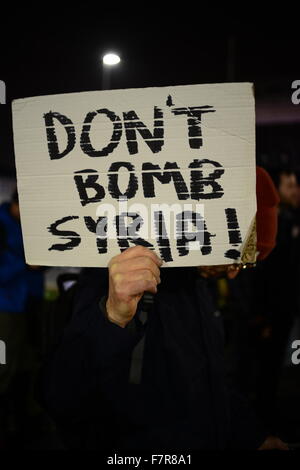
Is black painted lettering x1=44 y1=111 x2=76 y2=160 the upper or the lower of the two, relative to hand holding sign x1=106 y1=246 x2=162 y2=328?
upper

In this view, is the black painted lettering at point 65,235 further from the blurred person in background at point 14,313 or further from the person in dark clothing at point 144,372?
the blurred person in background at point 14,313

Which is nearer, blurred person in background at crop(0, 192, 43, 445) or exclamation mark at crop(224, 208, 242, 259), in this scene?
exclamation mark at crop(224, 208, 242, 259)

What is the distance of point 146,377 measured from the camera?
934 mm

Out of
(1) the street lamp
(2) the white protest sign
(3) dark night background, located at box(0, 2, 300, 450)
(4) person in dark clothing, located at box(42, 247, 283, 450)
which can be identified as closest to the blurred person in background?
(3) dark night background, located at box(0, 2, 300, 450)

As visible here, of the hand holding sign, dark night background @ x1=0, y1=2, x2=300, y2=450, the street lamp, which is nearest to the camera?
the hand holding sign

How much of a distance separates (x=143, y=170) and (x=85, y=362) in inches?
17.0

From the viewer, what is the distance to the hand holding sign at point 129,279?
2.44 ft

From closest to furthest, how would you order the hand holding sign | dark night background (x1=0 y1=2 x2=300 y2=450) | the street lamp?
1. the hand holding sign
2. dark night background (x1=0 y1=2 x2=300 y2=450)
3. the street lamp

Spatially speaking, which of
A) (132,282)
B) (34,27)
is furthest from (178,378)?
(34,27)

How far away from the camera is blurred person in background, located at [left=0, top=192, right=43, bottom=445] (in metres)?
2.50

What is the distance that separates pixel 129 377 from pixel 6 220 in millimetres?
1933

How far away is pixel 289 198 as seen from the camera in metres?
2.76

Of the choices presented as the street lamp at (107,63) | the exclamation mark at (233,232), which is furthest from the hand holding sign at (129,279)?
the street lamp at (107,63)

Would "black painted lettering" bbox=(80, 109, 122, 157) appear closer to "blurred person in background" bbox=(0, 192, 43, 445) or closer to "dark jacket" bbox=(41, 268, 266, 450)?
"dark jacket" bbox=(41, 268, 266, 450)
